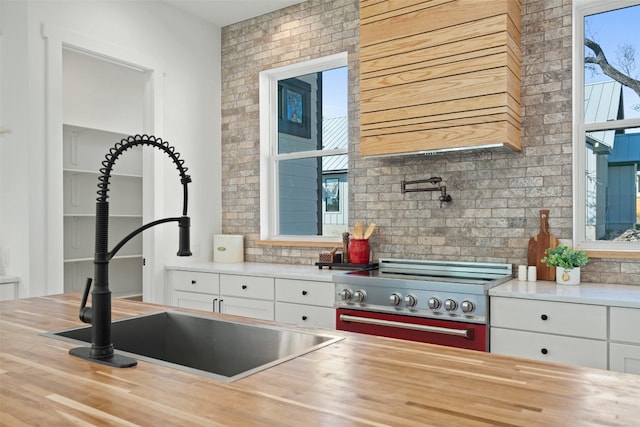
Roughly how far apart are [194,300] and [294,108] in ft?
6.35

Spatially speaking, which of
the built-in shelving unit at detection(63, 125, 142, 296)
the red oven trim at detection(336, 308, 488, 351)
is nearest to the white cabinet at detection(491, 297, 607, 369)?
the red oven trim at detection(336, 308, 488, 351)

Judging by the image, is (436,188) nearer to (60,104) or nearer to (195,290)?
(195,290)

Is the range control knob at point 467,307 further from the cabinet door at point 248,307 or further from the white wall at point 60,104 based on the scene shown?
the white wall at point 60,104

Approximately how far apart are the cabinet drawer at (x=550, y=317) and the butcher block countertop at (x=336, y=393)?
1438 mm

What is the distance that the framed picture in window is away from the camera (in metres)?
4.66

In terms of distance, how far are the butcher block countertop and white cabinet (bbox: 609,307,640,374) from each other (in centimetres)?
143

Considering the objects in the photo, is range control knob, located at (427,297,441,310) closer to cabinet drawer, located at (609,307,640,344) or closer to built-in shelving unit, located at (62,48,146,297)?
cabinet drawer, located at (609,307,640,344)

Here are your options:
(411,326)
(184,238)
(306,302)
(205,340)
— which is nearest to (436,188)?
(411,326)

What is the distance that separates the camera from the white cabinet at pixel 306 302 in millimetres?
3445

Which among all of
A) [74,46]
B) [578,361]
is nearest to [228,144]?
[74,46]

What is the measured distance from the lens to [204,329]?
6.27 ft

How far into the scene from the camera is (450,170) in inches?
143

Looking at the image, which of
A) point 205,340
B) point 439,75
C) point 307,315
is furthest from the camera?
point 307,315

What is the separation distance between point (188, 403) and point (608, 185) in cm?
308
